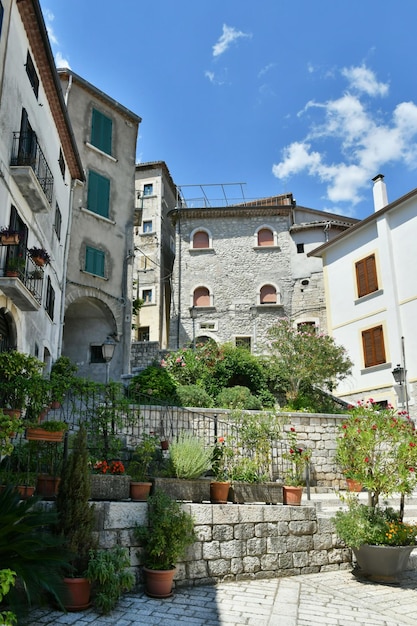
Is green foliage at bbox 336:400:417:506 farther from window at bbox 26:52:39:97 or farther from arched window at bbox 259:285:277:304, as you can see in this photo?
arched window at bbox 259:285:277:304

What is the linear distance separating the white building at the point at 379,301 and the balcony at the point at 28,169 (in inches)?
503

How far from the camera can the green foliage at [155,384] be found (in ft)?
59.5

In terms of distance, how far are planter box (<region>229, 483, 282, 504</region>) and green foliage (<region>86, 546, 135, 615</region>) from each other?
7.93ft

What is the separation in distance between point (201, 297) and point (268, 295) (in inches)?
143

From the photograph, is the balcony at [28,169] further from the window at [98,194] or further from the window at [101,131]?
the window at [101,131]

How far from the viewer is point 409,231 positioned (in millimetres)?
19484

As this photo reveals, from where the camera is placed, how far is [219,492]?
8.02 metres

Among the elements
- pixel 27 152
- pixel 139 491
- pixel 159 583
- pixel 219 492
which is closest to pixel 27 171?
pixel 27 152

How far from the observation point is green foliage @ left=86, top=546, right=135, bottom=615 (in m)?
5.78

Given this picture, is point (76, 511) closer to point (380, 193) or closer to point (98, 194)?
point (98, 194)

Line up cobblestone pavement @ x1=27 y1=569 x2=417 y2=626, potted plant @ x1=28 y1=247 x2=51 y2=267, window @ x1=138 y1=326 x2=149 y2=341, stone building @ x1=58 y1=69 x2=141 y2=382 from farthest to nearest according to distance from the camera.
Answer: window @ x1=138 y1=326 x2=149 y2=341 → stone building @ x1=58 y1=69 x2=141 y2=382 → potted plant @ x1=28 y1=247 x2=51 y2=267 → cobblestone pavement @ x1=27 y1=569 x2=417 y2=626

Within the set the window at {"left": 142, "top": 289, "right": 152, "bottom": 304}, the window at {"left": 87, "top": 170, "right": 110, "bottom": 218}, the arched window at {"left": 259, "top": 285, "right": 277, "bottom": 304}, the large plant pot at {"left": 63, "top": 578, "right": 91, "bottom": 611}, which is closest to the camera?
the large plant pot at {"left": 63, "top": 578, "right": 91, "bottom": 611}

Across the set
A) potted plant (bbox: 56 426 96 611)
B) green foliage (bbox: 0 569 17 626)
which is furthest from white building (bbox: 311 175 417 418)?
green foliage (bbox: 0 569 17 626)

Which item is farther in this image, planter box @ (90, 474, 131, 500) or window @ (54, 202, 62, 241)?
window @ (54, 202, 62, 241)
